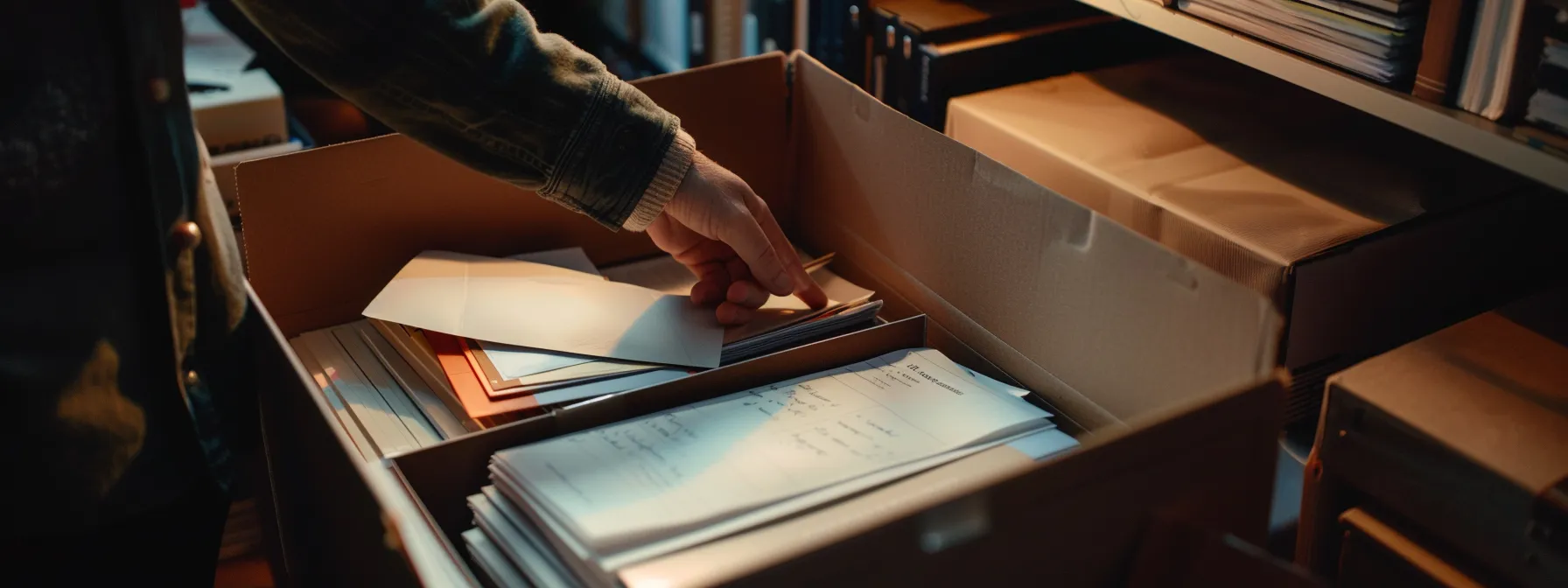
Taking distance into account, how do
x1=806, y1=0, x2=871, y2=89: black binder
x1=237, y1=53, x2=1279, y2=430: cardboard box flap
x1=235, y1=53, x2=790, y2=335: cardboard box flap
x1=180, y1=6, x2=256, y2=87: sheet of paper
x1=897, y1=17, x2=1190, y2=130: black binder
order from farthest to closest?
x1=180, y1=6, x2=256, y2=87: sheet of paper → x1=806, y1=0, x2=871, y2=89: black binder → x1=897, y1=17, x2=1190, y2=130: black binder → x1=235, y1=53, x2=790, y2=335: cardboard box flap → x1=237, y1=53, x2=1279, y2=430: cardboard box flap

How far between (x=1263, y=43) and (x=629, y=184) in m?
0.55

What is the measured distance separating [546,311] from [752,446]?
0.89 feet

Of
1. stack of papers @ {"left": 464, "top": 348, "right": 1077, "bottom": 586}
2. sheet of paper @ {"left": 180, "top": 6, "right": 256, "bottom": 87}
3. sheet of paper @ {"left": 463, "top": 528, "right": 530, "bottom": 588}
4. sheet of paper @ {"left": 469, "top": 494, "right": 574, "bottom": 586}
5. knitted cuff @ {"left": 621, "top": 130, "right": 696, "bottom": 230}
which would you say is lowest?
sheet of paper @ {"left": 463, "top": 528, "right": 530, "bottom": 588}

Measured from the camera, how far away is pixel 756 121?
4.12ft

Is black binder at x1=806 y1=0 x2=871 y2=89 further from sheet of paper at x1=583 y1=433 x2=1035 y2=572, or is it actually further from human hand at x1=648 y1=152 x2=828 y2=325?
sheet of paper at x1=583 y1=433 x2=1035 y2=572

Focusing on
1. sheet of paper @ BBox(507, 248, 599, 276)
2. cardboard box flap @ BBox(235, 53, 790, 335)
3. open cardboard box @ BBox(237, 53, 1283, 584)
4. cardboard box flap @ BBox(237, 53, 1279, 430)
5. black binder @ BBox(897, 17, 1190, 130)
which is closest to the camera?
open cardboard box @ BBox(237, 53, 1283, 584)

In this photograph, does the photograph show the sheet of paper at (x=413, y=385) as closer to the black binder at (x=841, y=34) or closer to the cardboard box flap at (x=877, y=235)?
the cardboard box flap at (x=877, y=235)

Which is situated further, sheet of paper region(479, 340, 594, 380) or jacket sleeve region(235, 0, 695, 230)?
sheet of paper region(479, 340, 594, 380)

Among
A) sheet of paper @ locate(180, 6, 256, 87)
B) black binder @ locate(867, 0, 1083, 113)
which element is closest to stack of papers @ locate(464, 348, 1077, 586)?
black binder @ locate(867, 0, 1083, 113)

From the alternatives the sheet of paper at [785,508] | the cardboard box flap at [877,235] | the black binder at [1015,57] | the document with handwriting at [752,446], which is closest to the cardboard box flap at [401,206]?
the cardboard box flap at [877,235]

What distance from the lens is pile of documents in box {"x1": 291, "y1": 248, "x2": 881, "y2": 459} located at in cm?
96

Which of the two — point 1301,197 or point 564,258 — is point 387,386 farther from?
point 1301,197

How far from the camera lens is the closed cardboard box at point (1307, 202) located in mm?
955

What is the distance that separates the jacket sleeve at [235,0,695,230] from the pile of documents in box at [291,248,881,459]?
0.51ft
